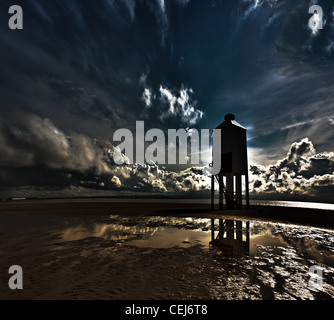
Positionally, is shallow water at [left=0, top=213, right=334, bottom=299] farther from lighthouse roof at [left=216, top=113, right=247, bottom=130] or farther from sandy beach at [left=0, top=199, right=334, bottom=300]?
lighthouse roof at [left=216, top=113, right=247, bottom=130]

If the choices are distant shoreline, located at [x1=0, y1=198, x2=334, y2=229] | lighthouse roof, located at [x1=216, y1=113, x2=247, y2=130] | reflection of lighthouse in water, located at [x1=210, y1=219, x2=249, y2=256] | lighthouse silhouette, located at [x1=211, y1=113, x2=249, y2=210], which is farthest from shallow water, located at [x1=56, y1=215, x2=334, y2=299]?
lighthouse roof, located at [x1=216, y1=113, x2=247, y2=130]

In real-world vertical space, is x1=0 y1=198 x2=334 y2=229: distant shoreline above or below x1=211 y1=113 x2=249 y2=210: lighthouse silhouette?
below

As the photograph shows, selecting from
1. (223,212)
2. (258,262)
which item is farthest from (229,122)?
(258,262)

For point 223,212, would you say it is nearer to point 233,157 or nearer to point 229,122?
point 233,157

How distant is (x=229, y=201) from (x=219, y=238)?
1373 centimetres

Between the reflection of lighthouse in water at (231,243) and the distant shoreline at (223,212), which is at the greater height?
the reflection of lighthouse in water at (231,243)

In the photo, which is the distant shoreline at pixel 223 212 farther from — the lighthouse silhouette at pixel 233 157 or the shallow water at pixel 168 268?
the shallow water at pixel 168 268

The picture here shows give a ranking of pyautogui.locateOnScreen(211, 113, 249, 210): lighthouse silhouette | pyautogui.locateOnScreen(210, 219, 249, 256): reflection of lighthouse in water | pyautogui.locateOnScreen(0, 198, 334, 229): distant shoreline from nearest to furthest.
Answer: pyautogui.locateOnScreen(210, 219, 249, 256): reflection of lighthouse in water
pyautogui.locateOnScreen(0, 198, 334, 229): distant shoreline
pyautogui.locateOnScreen(211, 113, 249, 210): lighthouse silhouette

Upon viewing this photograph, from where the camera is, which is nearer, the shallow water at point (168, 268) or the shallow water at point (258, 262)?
the shallow water at point (168, 268)

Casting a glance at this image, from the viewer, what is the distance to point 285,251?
23.8ft

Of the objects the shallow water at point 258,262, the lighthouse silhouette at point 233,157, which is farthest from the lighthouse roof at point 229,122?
the shallow water at point 258,262
